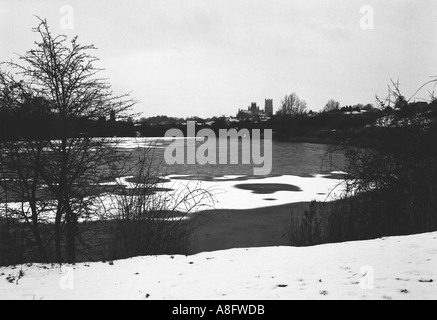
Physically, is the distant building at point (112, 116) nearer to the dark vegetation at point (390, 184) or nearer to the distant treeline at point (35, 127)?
the distant treeline at point (35, 127)

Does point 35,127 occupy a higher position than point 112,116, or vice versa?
point 112,116

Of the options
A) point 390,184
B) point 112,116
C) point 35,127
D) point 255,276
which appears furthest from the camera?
point 390,184

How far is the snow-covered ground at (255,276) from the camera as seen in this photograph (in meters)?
4.21

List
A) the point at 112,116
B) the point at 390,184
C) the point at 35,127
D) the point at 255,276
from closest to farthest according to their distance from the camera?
the point at 255,276 < the point at 35,127 < the point at 112,116 < the point at 390,184

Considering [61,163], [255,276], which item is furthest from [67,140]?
[255,276]

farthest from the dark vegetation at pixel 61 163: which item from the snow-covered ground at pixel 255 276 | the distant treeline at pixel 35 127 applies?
the snow-covered ground at pixel 255 276

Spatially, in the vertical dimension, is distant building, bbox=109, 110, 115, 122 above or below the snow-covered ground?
above

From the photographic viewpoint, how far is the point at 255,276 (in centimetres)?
490

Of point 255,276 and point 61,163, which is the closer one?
point 255,276

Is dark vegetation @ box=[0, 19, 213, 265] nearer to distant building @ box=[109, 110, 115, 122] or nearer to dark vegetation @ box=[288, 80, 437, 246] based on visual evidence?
distant building @ box=[109, 110, 115, 122]

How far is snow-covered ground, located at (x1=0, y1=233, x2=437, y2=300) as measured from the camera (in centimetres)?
421

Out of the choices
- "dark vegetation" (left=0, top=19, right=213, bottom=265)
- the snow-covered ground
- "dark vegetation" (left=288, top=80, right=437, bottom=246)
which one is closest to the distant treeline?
"dark vegetation" (left=0, top=19, right=213, bottom=265)

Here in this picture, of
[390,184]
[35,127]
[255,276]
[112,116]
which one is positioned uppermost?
[112,116]

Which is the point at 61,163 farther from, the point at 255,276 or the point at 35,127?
the point at 255,276
